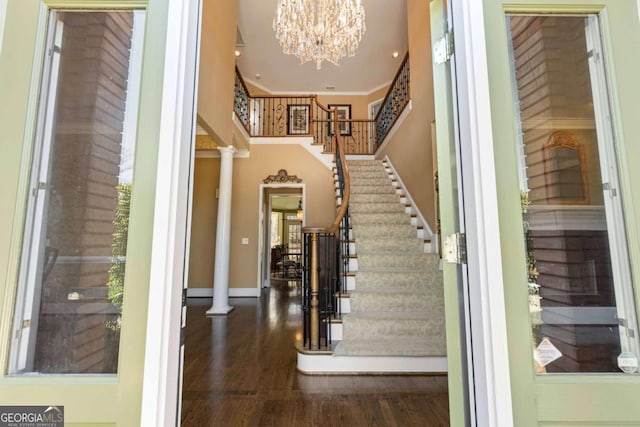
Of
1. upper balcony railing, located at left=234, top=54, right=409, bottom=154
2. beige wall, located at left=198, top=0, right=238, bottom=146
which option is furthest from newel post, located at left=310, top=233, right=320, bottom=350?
upper balcony railing, located at left=234, top=54, right=409, bottom=154

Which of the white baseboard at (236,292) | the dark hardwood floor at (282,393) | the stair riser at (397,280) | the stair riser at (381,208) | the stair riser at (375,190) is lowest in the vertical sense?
A: the dark hardwood floor at (282,393)

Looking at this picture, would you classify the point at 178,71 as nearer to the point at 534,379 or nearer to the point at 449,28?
the point at 449,28

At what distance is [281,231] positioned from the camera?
560 inches

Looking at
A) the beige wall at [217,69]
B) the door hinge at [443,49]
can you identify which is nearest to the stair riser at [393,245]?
the beige wall at [217,69]

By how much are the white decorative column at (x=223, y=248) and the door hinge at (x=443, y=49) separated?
4.62m

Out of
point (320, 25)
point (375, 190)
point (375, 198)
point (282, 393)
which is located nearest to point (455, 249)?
point (282, 393)

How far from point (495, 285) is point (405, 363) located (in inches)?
84.6

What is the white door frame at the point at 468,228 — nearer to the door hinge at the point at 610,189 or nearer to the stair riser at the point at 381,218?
the door hinge at the point at 610,189

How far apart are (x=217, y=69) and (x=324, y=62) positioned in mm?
3591

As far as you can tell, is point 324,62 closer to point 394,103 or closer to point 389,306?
point 394,103

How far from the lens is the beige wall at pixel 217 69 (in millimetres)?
4000

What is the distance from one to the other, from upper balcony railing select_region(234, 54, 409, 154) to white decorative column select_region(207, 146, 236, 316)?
3.52ft

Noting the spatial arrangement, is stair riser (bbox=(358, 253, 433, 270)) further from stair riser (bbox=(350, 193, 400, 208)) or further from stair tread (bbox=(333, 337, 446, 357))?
stair riser (bbox=(350, 193, 400, 208))

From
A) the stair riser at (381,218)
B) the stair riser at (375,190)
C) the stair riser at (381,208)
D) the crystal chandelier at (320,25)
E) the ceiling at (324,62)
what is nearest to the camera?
the crystal chandelier at (320,25)
